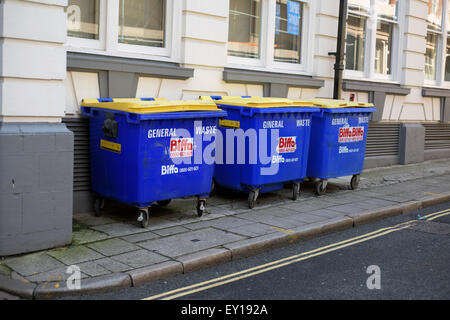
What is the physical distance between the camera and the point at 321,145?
28.1ft

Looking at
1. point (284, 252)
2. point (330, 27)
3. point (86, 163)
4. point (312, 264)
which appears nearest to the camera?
point (312, 264)

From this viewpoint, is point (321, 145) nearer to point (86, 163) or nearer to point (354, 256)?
point (354, 256)

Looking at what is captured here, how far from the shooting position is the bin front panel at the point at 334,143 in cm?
859

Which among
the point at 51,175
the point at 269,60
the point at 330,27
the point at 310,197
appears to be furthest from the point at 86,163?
the point at 330,27

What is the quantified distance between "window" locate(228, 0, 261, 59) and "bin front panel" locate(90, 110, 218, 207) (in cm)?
302

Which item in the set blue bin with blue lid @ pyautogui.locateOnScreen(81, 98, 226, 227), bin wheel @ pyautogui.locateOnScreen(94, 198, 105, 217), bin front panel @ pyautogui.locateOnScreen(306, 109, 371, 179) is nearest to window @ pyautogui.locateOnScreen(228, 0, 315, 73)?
bin front panel @ pyautogui.locateOnScreen(306, 109, 371, 179)

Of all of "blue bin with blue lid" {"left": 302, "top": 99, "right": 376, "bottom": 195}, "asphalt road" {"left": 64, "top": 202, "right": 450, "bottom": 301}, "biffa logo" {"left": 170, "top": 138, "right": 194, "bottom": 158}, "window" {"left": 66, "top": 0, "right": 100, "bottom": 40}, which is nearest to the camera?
"asphalt road" {"left": 64, "top": 202, "right": 450, "bottom": 301}

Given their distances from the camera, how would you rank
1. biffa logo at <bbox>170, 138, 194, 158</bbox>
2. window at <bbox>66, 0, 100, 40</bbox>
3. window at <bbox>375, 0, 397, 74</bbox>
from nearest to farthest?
biffa logo at <bbox>170, 138, 194, 158</bbox>, window at <bbox>66, 0, 100, 40</bbox>, window at <bbox>375, 0, 397, 74</bbox>

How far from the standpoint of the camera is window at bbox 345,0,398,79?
468 inches

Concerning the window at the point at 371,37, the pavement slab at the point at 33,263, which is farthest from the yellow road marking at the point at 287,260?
the window at the point at 371,37

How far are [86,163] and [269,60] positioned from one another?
14.0 ft

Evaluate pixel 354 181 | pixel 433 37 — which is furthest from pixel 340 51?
pixel 433 37

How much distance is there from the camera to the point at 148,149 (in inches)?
249

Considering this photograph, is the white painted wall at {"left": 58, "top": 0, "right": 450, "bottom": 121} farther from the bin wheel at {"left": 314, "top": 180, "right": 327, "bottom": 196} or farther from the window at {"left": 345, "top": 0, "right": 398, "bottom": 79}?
the bin wheel at {"left": 314, "top": 180, "right": 327, "bottom": 196}
